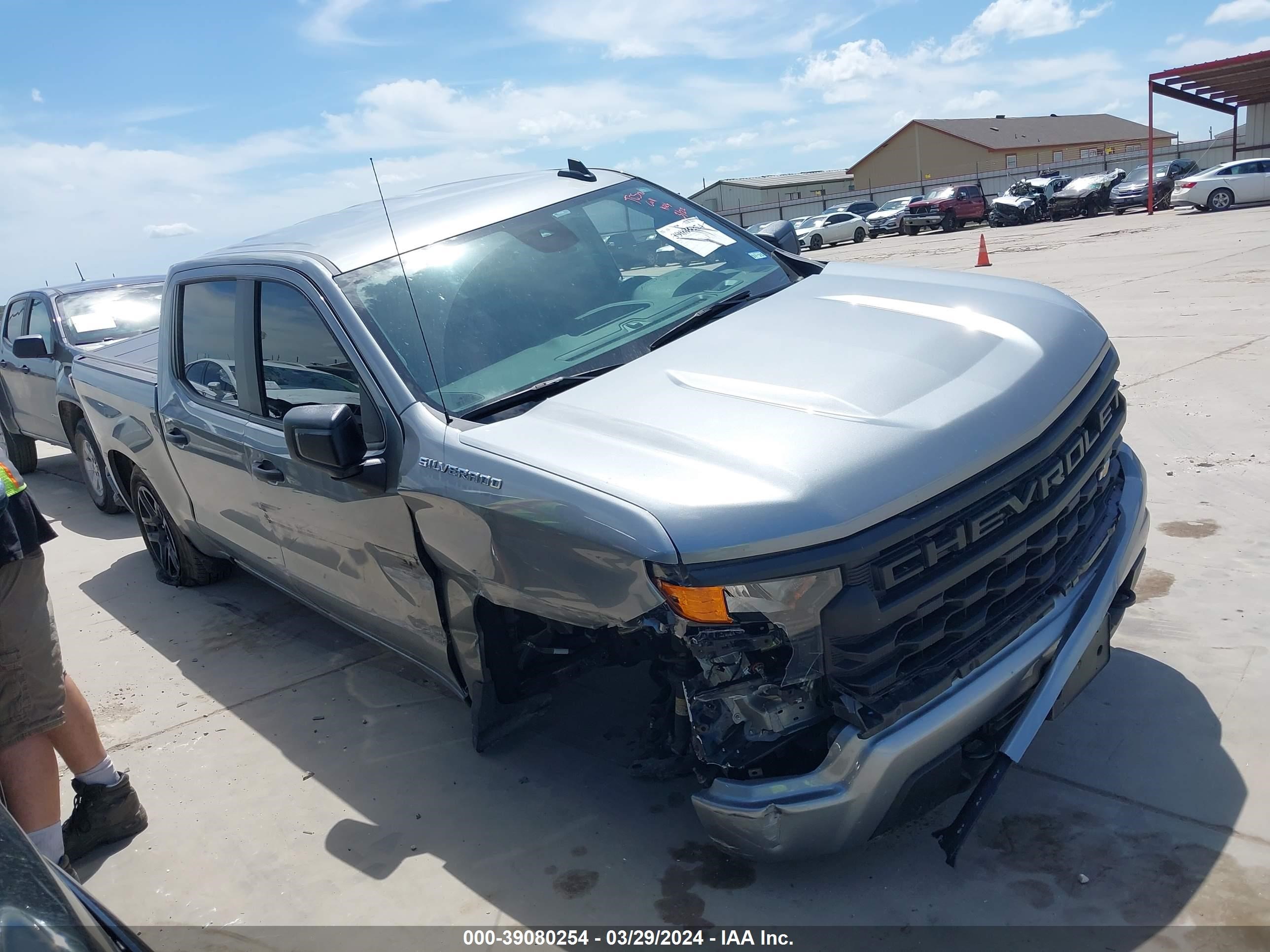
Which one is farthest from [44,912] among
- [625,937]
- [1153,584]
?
[1153,584]

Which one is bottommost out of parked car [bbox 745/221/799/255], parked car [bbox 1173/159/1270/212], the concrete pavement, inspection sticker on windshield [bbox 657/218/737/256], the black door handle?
parked car [bbox 1173/159/1270/212]

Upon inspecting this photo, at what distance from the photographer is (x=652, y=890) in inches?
112

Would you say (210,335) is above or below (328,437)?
above

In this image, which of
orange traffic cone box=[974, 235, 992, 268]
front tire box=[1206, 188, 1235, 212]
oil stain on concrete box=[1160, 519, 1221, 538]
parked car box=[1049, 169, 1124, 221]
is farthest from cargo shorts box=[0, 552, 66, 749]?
parked car box=[1049, 169, 1124, 221]

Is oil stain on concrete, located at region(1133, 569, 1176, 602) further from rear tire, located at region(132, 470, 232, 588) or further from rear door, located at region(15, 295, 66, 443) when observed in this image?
rear door, located at region(15, 295, 66, 443)

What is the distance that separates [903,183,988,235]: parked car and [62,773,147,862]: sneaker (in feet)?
117

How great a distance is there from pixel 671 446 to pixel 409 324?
121cm

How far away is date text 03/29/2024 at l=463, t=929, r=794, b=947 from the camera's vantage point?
103 inches

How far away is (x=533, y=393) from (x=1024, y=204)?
3389 cm

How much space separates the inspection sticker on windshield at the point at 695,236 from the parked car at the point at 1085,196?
32.6 m

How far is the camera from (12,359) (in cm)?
908

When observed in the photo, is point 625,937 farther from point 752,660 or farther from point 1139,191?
point 1139,191

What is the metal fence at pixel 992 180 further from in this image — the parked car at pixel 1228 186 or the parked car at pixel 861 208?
the parked car at pixel 1228 186

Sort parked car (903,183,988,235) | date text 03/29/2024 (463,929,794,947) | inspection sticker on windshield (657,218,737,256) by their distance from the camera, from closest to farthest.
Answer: date text 03/29/2024 (463,929,794,947) < inspection sticker on windshield (657,218,737,256) < parked car (903,183,988,235)
